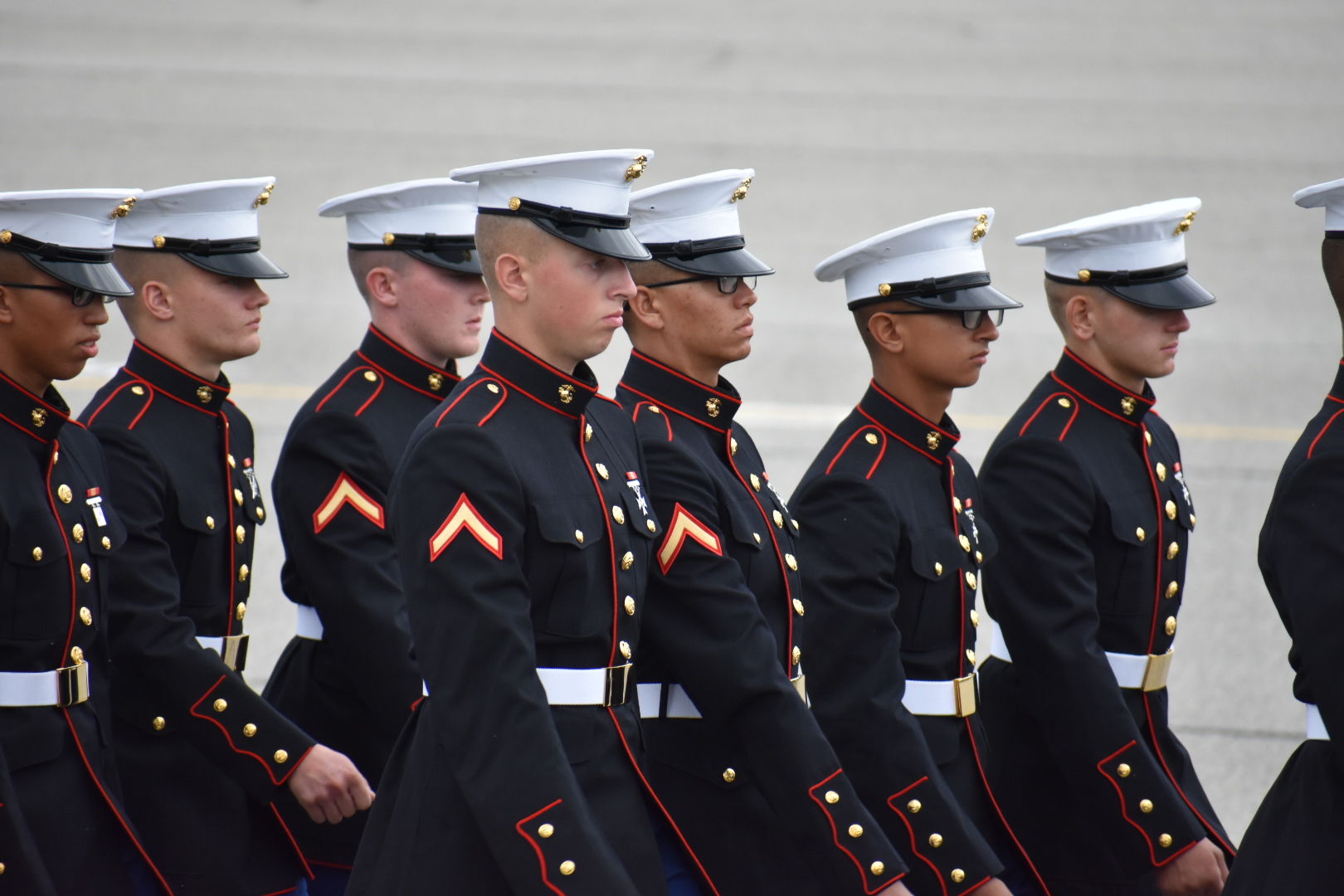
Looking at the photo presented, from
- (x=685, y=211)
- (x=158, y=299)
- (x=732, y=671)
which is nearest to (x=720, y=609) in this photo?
(x=732, y=671)

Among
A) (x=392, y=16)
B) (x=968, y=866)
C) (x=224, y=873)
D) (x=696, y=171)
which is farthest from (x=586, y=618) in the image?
(x=392, y=16)

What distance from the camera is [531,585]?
9.17 feet

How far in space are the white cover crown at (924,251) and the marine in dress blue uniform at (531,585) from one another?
1.00 meters

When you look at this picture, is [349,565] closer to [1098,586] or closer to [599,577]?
[599,577]

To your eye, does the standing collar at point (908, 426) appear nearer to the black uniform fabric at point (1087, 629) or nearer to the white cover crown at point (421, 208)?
the black uniform fabric at point (1087, 629)

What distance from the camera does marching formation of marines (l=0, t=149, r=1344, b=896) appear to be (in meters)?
2.82

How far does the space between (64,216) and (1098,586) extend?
218 centimetres

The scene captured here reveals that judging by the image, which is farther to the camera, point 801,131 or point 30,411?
point 801,131

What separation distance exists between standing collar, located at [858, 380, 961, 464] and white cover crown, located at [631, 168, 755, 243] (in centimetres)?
50

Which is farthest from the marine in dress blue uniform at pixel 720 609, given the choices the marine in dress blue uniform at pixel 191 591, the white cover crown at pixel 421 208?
the marine in dress blue uniform at pixel 191 591

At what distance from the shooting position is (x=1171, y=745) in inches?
158

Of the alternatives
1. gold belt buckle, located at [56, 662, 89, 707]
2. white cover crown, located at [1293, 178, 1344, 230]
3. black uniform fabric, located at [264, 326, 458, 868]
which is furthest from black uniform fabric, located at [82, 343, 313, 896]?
white cover crown, located at [1293, 178, 1344, 230]

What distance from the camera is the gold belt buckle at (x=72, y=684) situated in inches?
128

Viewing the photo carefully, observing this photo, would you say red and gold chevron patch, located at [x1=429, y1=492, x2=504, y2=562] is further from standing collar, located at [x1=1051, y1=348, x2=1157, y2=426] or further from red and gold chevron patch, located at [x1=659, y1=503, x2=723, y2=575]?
standing collar, located at [x1=1051, y1=348, x2=1157, y2=426]
